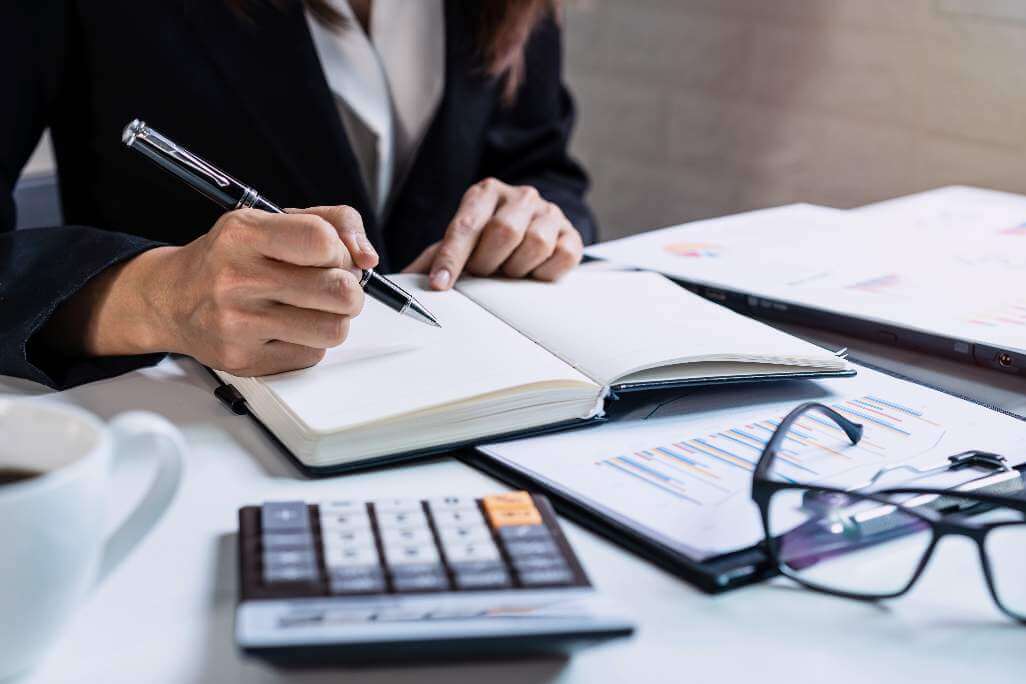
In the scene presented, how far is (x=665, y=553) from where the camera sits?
54 cm

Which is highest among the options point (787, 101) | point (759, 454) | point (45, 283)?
point (787, 101)

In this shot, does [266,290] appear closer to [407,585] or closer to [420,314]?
[420,314]

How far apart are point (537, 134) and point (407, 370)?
2.53 ft

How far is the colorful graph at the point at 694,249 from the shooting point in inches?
40.6

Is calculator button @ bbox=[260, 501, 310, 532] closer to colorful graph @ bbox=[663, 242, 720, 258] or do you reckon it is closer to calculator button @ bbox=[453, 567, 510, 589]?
calculator button @ bbox=[453, 567, 510, 589]

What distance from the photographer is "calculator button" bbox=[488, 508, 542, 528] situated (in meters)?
0.53

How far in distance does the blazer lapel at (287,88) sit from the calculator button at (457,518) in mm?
691

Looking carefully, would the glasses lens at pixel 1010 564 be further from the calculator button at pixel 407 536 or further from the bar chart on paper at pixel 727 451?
the calculator button at pixel 407 536

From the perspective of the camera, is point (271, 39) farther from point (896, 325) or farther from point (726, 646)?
point (726, 646)

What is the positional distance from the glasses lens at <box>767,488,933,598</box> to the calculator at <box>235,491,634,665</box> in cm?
12

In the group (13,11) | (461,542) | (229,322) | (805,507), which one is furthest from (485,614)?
(13,11)

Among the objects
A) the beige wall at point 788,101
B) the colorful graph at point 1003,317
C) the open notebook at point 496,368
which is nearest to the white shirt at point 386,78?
the beige wall at point 788,101

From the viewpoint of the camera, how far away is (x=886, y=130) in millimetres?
1687

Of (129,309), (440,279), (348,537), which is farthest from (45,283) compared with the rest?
(348,537)
